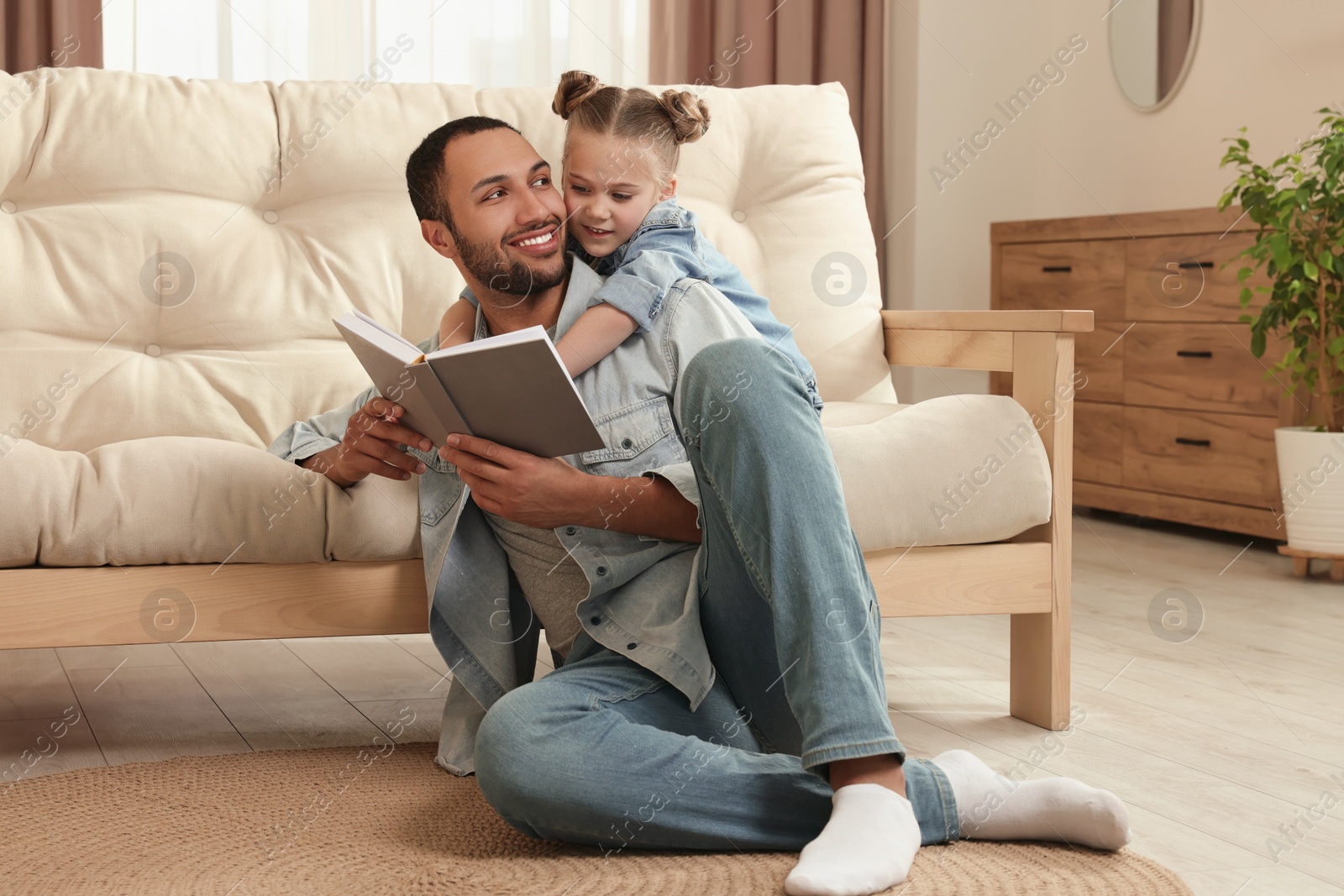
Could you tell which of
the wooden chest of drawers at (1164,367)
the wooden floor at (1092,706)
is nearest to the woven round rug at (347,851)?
the wooden floor at (1092,706)

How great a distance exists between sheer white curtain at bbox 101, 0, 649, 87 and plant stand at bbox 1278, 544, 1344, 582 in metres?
1.99

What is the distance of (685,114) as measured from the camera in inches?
60.7

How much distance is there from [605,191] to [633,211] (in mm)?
40

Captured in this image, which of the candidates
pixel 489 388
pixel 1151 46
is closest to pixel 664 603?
pixel 489 388

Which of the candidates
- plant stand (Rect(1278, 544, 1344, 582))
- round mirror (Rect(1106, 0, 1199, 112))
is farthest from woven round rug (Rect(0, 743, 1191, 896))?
round mirror (Rect(1106, 0, 1199, 112))

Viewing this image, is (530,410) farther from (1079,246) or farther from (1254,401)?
(1079,246)

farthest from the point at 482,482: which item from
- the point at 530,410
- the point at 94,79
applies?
the point at 94,79

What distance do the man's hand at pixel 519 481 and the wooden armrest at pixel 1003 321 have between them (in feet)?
2.21

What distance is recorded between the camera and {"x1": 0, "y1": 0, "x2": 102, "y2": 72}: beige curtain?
276 cm

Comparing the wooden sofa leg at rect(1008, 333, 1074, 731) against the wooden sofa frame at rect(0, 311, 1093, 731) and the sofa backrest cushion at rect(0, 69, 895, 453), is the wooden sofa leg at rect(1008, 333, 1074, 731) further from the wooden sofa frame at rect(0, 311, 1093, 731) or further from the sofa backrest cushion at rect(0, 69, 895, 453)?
the sofa backrest cushion at rect(0, 69, 895, 453)

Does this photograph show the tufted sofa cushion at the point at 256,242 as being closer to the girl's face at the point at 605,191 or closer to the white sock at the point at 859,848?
the girl's face at the point at 605,191

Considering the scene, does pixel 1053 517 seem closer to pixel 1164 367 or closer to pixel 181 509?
pixel 181 509

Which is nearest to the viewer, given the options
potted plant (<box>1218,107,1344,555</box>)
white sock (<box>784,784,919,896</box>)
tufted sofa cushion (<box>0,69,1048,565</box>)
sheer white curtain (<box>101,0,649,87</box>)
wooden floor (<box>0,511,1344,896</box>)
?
white sock (<box>784,784,919,896</box>)

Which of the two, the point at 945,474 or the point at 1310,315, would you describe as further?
the point at 1310,315
